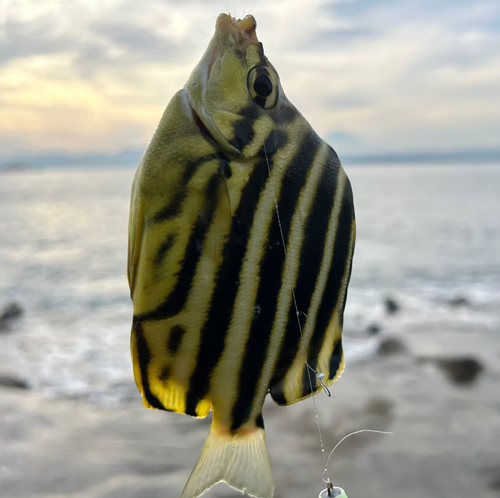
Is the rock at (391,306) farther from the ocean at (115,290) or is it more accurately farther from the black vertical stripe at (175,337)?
the black vertical stripe at (175,337)

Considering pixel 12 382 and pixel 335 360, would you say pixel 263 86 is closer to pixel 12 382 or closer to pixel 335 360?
pixel 335 360

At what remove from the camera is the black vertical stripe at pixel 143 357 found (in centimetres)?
97

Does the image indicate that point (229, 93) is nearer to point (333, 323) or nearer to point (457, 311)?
point (333, 323)

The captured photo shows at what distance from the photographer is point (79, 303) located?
1315 cm

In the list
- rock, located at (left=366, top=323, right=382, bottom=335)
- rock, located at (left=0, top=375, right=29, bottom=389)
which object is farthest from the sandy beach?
rock, located at (left=366, top=323, right=382, bottom=335)

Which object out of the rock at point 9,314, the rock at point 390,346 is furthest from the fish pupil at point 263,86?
the rock at point 9,314

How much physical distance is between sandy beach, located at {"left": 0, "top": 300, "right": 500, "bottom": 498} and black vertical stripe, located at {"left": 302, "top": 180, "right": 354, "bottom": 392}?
418 cm

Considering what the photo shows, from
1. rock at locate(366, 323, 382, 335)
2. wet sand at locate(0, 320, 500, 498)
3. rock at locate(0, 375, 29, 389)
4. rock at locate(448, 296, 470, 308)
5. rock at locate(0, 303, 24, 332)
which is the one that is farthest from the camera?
rock at locate(448, 296, 470, 308)

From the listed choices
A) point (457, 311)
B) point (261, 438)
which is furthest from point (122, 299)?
point (261, 438)

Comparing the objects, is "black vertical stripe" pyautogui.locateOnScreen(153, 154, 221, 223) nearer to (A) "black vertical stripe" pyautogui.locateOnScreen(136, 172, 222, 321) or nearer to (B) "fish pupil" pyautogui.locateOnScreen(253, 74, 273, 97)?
(A) "black vertical stripe" pyautogui.locateOnScreen(136, 172, 222, 321)

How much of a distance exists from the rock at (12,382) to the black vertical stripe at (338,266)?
743 centimetres

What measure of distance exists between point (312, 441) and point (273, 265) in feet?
16.9

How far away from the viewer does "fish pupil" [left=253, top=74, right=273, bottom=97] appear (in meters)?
0.99

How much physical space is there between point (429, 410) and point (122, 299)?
30.7 feet
